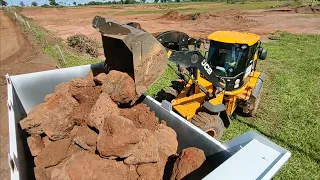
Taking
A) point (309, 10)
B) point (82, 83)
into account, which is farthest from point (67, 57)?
point (309, 10)

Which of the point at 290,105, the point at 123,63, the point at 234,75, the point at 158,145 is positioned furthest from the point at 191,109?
the point at 290,105

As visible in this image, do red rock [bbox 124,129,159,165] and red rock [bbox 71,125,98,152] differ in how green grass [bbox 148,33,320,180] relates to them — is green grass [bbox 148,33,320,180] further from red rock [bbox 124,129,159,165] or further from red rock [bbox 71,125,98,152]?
red rock [bbox 71,125,98,152]

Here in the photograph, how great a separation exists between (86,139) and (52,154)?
396 millimetres

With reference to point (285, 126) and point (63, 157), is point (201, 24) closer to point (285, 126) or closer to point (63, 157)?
point (285, 126)

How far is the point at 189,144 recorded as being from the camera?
9.66 feet

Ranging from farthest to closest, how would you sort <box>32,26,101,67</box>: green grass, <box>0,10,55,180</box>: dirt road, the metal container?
<box>32,26,101,67</box>: green grass → <box>0,10,55,180</box>: dirt road → the metal container

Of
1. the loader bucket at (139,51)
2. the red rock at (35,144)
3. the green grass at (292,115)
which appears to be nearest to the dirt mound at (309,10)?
the green grass at (292,115)

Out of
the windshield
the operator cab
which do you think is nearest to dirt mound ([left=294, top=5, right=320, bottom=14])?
the operator cab

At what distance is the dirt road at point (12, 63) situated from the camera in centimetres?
584

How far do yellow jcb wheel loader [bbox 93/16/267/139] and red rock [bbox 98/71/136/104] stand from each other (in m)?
0.10

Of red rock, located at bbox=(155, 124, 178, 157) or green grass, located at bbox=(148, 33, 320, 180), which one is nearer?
red rock, located at bbox=(155, 124, 178, 157)

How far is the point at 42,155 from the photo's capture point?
105 inches

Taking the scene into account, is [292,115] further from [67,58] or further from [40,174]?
[67,58]

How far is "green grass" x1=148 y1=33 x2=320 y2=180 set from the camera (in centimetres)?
511
